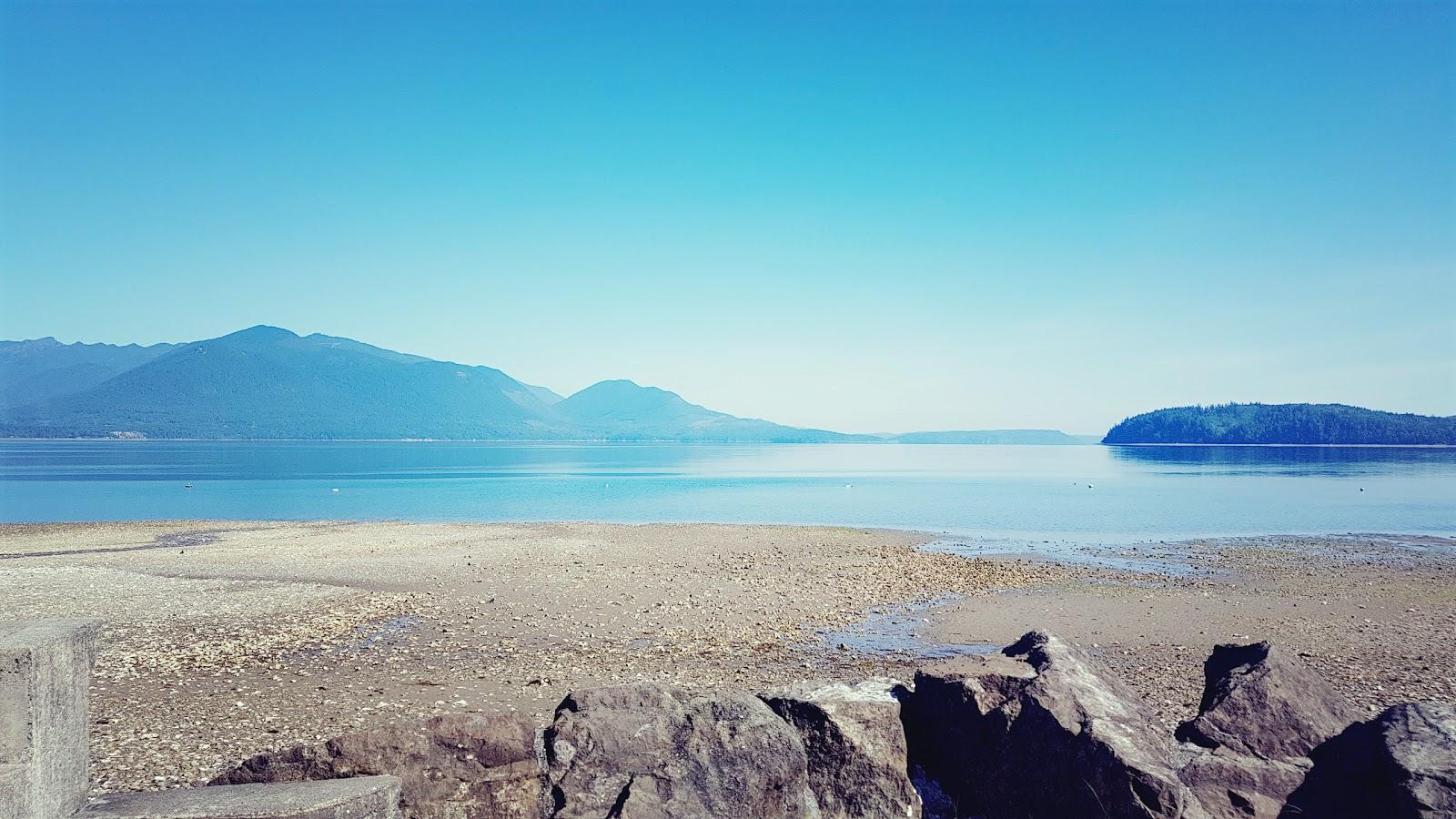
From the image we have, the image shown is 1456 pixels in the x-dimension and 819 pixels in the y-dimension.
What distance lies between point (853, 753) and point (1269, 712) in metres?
3.80

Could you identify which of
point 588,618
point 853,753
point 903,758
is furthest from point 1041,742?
point 588,618

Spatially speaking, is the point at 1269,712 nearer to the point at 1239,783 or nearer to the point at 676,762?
the point at 1239,783

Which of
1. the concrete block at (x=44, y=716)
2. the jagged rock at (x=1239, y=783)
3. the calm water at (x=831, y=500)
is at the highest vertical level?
the concrete block at (x=44, y=716)

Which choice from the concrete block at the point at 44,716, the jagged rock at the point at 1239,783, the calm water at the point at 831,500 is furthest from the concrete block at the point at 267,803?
the calm water at the point at 831,500

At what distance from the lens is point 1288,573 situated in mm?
27094

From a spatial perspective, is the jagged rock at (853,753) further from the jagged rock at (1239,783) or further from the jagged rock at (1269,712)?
the jagged rock at (1269,712)

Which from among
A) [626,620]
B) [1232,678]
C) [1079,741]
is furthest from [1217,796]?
[626,620]

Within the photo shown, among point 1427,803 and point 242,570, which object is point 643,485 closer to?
point 242,570

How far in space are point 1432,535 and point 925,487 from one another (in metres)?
42.9

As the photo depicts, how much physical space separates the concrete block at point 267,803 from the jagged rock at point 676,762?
1.29 meters

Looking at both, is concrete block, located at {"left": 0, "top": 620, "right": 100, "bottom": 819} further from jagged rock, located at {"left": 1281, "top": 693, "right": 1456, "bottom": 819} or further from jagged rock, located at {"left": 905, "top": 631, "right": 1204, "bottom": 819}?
jagged rock, located at {"left": 1281, "top": 693, "right": 1456, "bottom": 819}

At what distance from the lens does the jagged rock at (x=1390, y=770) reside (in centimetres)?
550

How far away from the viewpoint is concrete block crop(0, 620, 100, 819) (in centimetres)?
437

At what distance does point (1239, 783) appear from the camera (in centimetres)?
648
